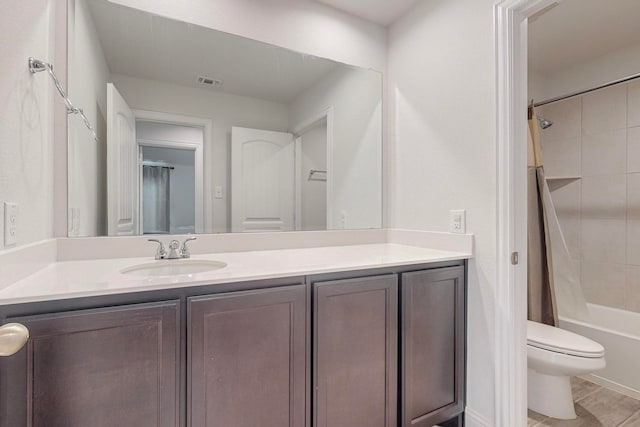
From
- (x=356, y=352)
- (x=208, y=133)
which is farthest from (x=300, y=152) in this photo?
(x=356, y=352)

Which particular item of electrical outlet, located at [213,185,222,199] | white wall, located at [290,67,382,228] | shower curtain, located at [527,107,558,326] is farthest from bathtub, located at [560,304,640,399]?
electrical outlet, located at [213,185,222,199]

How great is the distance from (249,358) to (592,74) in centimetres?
332

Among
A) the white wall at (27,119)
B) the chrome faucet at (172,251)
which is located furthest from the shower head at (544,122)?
the white wall at (27,119)

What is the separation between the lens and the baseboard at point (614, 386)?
1940 mm

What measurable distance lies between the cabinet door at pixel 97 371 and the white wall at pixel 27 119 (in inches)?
11.5

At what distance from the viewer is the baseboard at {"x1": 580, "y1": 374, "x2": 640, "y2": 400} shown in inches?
76.4

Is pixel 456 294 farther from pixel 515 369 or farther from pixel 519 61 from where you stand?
pixel 519 61

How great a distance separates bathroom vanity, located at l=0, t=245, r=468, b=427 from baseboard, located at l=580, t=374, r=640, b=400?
1.21 metres

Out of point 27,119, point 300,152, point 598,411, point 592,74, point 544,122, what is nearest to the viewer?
point 27,119

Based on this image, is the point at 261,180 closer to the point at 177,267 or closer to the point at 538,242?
the point at 177,267

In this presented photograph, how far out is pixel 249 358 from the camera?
3.59 ft

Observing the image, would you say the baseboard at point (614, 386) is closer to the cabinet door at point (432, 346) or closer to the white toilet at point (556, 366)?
the white toilet at point (556, 366)

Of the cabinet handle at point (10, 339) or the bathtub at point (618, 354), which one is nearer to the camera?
the cabinet handle at point (10, 339)

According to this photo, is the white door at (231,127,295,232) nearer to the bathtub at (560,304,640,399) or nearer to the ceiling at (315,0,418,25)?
the ceiling at (315,0,418,25)
